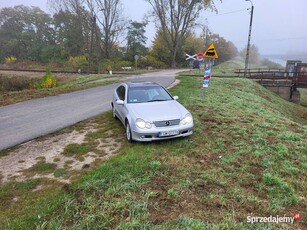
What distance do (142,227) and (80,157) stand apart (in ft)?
9.06

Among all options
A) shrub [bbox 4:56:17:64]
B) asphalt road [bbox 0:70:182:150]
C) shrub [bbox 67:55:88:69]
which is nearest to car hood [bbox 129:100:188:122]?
asphalt road [bbox 0:70:182:150]

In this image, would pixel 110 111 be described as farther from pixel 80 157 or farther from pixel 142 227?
pixel 142 227

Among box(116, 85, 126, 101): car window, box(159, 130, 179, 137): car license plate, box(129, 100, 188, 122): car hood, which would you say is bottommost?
box(159, 130, 179, 137): car license plate

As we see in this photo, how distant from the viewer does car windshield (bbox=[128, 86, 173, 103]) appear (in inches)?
266

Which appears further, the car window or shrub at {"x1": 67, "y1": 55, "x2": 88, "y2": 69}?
shrub at {"x1": 67, "y1": 55, "x2": 88, "y2": 69}

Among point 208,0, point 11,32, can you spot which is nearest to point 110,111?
point 208,0

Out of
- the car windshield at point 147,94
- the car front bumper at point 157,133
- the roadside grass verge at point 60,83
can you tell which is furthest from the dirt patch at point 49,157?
the roadside grass verge at point 60,83

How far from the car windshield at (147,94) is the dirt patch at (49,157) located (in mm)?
1407

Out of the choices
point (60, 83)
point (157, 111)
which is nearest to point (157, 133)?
point (157, 111)

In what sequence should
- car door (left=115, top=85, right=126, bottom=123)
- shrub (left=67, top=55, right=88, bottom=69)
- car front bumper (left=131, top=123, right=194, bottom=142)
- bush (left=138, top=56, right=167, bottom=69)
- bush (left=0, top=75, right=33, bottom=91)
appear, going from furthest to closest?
bush (left=138, top=56, right=167, bottom=69) < shrub (left=67, top=55, right=88, bottom=69) < bush (left=0, top=75, right=33, bottom=91) < car door (left=115, top=85, right=126, bottom=123) < car front bumper (left=131, top=123, right=194, bottom=142)

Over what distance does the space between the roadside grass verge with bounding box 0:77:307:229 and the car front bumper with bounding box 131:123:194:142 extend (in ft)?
0.81

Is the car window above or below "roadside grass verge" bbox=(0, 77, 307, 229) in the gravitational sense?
above

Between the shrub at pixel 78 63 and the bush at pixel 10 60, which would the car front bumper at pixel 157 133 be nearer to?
the shrub at pixel 78 63

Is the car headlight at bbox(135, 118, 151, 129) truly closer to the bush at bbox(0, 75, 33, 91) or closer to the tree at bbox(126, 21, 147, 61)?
the bush at bbox(0, 75, 33, 91)
